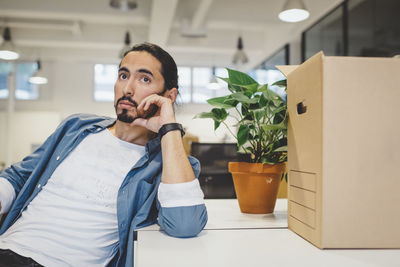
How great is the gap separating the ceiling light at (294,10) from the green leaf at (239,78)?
2482 mm

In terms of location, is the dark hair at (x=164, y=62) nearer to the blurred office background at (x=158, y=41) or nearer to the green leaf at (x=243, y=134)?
the green leaf at (x=243, y=134)

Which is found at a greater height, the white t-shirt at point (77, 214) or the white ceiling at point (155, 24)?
the white ceiling at point (155, 24)

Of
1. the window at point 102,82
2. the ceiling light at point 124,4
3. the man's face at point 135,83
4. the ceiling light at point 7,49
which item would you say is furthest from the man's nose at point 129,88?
the window at point 102,82

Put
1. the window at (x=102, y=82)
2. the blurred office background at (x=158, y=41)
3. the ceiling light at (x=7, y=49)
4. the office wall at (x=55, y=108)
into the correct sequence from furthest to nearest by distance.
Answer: the window at (x=102, y=82) → the office wall at (x=55, y=108) → the ceiling light at (x=7, y=49) → the blurred office background at (x=158, y=41)

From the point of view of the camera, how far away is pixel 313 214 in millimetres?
783

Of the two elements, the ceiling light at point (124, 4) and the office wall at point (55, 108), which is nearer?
the ceiling light at point (124, 4)

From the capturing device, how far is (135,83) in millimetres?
1258

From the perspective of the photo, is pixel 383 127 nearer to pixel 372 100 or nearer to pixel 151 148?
pixel 372 100

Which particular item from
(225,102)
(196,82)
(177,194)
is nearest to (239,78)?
(225,102)

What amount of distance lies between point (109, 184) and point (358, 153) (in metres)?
0.80

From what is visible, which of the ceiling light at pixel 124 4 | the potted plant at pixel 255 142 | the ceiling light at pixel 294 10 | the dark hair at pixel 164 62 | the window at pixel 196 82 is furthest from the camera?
the window at pixel 196 82

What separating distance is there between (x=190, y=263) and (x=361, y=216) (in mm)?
386

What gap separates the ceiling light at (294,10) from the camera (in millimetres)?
3285

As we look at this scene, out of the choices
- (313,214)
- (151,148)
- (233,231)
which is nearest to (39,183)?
(151,148)
